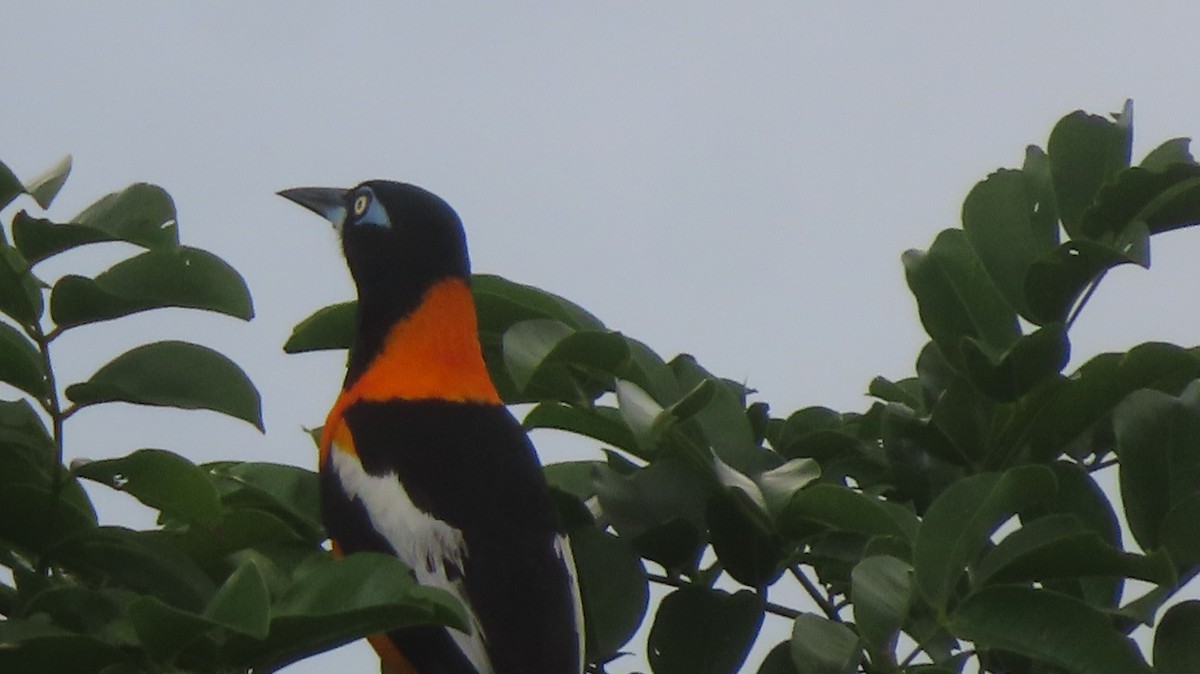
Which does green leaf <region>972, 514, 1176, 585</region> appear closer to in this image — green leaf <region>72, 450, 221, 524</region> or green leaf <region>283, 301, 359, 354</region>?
green leaf <region>72, 450, 221, 524</region>

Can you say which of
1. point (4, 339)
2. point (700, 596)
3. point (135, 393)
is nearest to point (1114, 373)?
point (700, 596)

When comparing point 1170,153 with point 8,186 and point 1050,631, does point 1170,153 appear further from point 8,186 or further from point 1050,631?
point 8,186

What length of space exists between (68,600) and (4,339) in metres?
0.38

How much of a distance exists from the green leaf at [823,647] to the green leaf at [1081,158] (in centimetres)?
82

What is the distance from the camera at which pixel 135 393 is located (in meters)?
2.17

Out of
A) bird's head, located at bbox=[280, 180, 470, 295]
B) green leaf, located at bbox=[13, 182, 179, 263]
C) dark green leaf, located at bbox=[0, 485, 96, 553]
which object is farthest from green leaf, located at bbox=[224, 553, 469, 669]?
bird's head, located at bbox=[280, 180, 470, 295]

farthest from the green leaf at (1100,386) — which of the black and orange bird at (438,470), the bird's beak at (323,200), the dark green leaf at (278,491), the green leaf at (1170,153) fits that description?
the bird's beak at (323,200)

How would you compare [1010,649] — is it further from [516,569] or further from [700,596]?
[516,569]

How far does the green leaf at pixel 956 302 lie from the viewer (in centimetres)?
244

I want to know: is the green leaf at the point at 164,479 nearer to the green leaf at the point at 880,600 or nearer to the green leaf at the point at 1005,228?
the green leaf at the point at 880,600

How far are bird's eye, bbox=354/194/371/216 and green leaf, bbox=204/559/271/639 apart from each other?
167 centimetres

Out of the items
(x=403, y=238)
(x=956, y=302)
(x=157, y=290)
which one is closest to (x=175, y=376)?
(x=157, y=290)

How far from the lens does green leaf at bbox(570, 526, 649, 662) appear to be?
7.47ft

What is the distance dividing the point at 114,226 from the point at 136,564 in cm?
48
